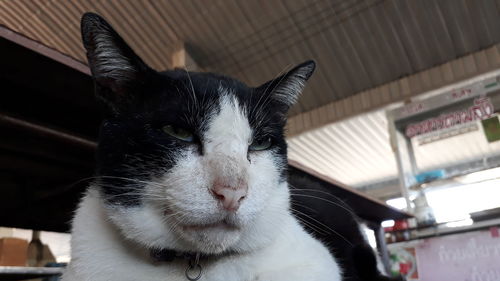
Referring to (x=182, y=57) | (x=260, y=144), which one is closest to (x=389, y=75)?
(x=182, y=57)

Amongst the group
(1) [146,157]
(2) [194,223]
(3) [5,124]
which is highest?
(3) [5,124]

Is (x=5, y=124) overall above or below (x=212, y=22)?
below

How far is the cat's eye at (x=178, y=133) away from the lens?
2.60 feet

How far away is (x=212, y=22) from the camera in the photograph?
10.1 feet

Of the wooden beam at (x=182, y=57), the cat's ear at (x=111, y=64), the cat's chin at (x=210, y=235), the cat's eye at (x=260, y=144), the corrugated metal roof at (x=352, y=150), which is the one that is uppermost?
the wooden beam at (x=182, y=57)

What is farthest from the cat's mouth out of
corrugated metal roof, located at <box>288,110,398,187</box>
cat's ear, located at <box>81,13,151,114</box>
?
corrugated metal roof, located at <box>288,110,398,187</box>

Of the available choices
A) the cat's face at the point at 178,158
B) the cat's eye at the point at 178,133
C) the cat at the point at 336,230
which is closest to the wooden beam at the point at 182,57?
the cat at the point at 336,230

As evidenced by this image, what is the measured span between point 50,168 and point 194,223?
109 centimetres

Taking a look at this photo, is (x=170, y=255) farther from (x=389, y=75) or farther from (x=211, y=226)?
(x=389, y=75)

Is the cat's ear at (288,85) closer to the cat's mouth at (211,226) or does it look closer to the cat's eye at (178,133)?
the cat's eye at (178,133)

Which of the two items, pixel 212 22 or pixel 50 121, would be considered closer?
pixel 50 121

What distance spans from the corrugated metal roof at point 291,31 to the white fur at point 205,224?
228 cm

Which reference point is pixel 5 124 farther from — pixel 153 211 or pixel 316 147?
pixel 316 147

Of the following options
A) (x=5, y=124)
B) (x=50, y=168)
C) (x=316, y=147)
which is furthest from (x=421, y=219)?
(x=5, y=124)
